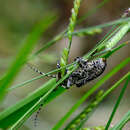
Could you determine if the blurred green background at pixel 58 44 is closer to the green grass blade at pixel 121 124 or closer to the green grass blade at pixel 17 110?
the green grass blade at pixel 17 110

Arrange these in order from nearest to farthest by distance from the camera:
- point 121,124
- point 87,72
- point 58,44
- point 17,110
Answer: point 121,124
point 17,110
point 87,72
point 58,44

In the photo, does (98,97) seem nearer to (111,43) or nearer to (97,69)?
(111,43)

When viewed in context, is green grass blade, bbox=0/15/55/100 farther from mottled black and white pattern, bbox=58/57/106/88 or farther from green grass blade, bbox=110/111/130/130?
mottled black and white pattern, bbox=58/57/106/88

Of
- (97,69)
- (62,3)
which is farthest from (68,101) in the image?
(97,69)

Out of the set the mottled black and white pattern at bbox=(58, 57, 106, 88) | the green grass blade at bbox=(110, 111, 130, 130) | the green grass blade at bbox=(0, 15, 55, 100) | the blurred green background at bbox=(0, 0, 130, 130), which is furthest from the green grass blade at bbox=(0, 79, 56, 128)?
the blurred green background at bbox=(0, 0, 130, 130)

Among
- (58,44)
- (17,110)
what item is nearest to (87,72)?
(17,110)

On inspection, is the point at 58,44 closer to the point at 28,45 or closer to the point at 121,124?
the point at 121,124

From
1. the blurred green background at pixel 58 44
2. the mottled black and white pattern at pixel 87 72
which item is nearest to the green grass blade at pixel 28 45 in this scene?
the mottled black and white pattern at pixel 87 72

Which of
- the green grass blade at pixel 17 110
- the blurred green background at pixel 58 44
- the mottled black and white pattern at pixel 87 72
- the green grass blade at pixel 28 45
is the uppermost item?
the blurred green background at pixel 58 44
